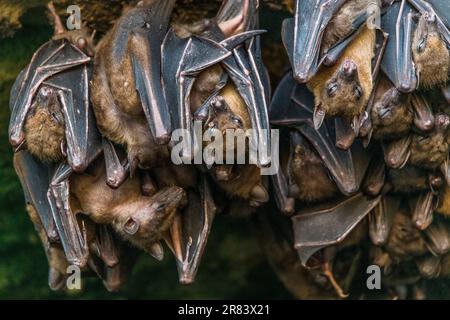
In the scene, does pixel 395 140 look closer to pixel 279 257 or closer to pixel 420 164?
pixel 420 164

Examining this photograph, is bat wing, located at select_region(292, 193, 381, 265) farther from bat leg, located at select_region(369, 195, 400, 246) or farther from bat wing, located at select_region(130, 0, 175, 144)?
bat wing, located at select_region(130, 0, 175, 144)

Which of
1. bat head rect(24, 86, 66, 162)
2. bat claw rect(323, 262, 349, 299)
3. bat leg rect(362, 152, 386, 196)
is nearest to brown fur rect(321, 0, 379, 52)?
bat leg rect(362, 152, 386, 196)

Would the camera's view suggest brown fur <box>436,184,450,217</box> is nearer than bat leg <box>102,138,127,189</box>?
No

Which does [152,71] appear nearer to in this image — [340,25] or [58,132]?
[58,132]

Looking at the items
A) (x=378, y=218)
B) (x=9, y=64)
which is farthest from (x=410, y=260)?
(x=9, y=64)

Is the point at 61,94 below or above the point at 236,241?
above

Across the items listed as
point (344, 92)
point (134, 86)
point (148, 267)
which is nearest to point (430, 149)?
point (344, 92)

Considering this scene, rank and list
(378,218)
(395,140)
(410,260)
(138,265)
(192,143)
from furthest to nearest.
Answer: (138,265) < (410,260) < (378,218) < (395,140) < (192,143)
